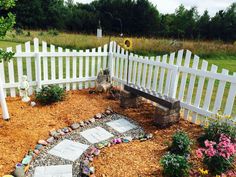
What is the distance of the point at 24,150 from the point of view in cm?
279

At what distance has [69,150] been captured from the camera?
2.88 meters

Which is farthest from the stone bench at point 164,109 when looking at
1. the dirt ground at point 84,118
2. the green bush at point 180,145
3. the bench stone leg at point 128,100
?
the green bush at point 180,145

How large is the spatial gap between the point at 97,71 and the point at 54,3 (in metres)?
32.1

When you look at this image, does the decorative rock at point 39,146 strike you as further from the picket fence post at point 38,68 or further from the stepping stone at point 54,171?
the picket fence post at point 38,68

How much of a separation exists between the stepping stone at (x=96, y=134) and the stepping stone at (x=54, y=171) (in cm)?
67

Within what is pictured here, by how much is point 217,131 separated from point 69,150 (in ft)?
7.01

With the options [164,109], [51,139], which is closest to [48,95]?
[51,139]

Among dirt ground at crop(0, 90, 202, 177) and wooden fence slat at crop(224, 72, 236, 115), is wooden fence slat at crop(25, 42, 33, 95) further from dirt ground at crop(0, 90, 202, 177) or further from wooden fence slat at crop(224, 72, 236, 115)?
wooden fence slat at crop(224, 72, 236, 115)

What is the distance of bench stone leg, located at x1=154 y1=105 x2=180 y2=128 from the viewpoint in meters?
3.51

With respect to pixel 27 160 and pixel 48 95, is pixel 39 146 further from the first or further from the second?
pixel 48 95

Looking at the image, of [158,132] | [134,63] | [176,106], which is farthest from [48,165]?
[134,63]

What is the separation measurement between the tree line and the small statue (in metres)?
19.1

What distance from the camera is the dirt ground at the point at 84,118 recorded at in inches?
99.6

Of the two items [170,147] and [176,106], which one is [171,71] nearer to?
[176,106]
